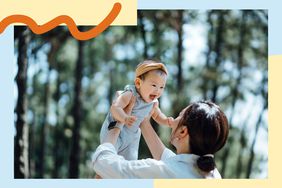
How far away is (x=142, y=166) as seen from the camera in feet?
7.02

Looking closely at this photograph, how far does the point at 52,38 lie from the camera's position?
8.23m

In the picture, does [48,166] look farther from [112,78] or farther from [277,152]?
[277,152]

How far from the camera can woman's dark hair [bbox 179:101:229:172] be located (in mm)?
Result: 2125

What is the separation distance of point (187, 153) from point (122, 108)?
0.35 meters

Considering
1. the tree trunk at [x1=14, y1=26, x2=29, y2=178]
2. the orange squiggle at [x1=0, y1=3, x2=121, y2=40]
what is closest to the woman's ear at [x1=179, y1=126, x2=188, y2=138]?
the orange squiggle at [x1=0, y1=3, x2=121, y2=40]

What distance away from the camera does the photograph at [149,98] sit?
7.18ft

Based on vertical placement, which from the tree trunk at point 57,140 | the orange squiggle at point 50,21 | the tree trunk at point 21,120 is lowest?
the tree trunk at point 57,140

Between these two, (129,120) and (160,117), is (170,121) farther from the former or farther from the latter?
(129,120)

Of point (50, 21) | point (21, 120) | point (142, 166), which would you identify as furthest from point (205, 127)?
point (21, 120)

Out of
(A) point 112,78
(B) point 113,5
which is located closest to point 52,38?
(A) point 112,78

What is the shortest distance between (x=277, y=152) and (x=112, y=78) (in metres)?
7.60

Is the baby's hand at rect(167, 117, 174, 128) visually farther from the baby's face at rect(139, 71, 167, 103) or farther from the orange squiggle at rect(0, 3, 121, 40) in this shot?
the orange squiggle at rect(0, 3, 121, 40)

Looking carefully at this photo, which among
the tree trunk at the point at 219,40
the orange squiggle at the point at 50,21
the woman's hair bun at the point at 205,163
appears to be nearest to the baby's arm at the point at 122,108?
the woman's hair bun at the point at 205,163

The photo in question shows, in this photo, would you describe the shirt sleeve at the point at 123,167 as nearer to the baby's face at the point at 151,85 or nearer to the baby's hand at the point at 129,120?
the baby's hand at the point at 129,120
